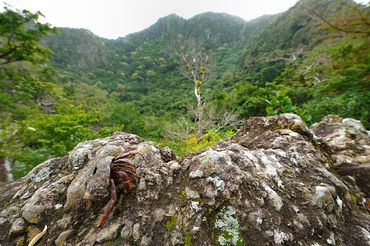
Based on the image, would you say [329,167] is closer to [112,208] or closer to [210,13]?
[112,208]

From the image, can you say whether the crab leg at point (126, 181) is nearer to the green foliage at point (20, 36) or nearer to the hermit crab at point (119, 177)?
the hermit crab at point (119, 177)

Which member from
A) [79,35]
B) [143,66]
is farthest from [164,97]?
[79,35]

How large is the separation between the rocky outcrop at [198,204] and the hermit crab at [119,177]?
0.18 ft

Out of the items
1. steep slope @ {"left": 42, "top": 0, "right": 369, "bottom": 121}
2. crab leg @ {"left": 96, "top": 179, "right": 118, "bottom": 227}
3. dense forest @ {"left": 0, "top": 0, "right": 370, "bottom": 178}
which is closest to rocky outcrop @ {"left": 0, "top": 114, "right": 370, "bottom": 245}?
crab leg @ {"left": 96, "top": 179, "right": 118, "bottom": 227}

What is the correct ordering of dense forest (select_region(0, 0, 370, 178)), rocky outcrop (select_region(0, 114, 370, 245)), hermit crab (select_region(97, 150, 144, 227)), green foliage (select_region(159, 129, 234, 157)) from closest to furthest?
rocky outcrop (select_region(0, 114, 370, 245)) → hermit crab (select_region(97, 150, 144, 227)) → dense forest (select_region(0, 0, 370, 178)) → green foliage (select_region(159, 129, 234, 157))

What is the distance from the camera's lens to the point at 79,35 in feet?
307

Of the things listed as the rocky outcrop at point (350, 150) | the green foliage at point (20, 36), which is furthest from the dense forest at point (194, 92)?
the rocky outcrop at point (350, 150)

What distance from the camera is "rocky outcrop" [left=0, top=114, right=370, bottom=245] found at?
1.55 m

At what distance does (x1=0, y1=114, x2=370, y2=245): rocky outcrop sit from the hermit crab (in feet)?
0.18

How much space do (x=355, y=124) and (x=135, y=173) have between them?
379 cm

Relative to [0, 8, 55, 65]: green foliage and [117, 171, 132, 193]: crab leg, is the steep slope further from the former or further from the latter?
[0, 8, 55, 65]: green foliage

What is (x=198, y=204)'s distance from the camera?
1.67 metres

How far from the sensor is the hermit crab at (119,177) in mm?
1695

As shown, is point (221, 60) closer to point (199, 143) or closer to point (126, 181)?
point (199, 143)
